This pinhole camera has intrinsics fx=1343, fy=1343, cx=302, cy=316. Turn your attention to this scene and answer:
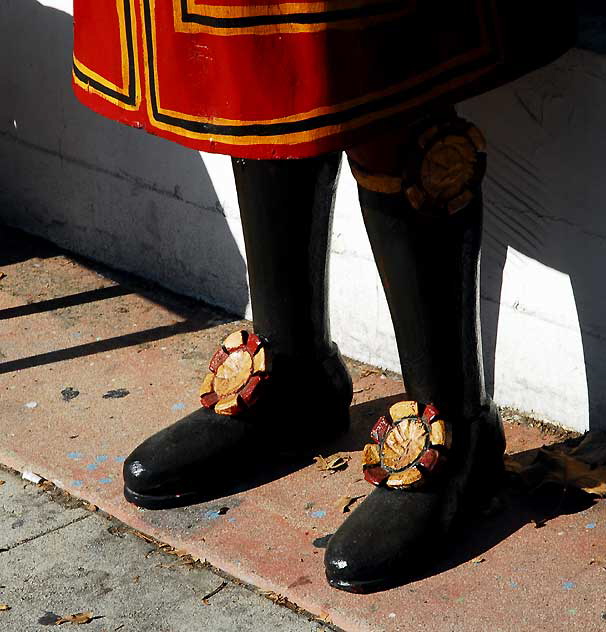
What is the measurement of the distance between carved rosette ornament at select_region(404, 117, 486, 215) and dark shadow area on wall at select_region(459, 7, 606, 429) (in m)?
0.53

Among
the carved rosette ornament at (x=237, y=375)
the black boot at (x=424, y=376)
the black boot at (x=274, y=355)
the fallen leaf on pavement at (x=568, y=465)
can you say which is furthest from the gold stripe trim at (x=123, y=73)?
the fallen leaf on pavement at (x=568, y=465)

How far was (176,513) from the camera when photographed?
313cm

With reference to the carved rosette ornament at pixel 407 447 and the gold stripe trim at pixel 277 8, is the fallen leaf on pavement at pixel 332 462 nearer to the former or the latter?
the carved rosette ornament at pixel 407 447

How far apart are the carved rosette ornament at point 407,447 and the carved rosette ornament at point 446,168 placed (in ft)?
1.54

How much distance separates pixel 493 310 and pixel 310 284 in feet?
1.95

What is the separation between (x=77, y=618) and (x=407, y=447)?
0.78 metres

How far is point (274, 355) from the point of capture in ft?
10.5

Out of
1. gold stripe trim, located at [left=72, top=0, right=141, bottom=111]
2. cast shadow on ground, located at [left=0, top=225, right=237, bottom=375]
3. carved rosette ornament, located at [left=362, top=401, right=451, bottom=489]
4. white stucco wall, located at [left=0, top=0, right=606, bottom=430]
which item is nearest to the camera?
gold stripe trim, located at [left=72, top=0, right=141, bottom=111]

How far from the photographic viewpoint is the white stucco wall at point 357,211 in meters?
3.21

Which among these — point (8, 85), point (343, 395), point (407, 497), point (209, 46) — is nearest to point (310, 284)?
point (343, 395)

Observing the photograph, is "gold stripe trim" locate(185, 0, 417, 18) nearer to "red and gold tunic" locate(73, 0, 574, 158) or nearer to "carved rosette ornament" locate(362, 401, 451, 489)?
"red and gold tunic" locate(73, 0, 574, 158)

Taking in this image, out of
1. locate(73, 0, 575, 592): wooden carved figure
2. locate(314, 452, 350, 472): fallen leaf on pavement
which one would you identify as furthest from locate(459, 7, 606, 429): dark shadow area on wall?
locate(314, 452, 350, 472): fallen leaf on pavement

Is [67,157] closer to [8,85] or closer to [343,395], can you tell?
[8,85]

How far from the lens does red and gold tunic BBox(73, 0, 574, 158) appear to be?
2367 millimetres
